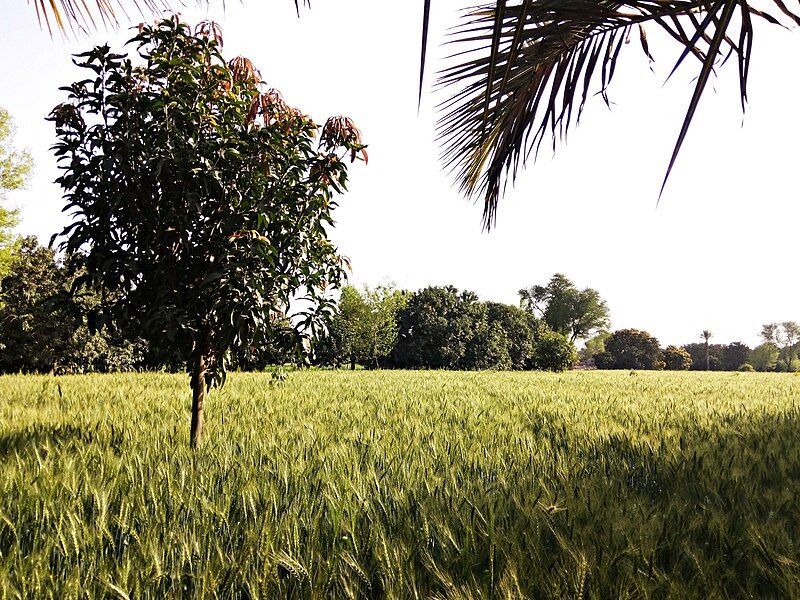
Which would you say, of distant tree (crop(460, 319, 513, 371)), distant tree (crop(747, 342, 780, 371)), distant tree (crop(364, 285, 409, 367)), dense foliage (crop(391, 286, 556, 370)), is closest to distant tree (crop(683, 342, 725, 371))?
Result: distant tree (crop(747, 342, 780, 371))

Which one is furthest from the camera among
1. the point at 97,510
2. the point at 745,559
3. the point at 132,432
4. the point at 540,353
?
the point at 540,353

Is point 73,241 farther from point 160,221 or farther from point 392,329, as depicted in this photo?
point 392,329

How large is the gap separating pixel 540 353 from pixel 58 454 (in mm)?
36741

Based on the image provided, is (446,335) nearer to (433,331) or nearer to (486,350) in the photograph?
(433,331)

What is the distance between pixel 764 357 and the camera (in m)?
71.9

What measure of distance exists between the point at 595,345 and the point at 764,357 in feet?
81.0

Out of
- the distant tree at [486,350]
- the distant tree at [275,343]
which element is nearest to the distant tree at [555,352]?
the distant tree at [486,350]

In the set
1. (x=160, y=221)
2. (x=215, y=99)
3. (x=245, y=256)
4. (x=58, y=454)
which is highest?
(x=215, y=99)

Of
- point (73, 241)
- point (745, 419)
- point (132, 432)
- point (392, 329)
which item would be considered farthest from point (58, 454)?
point (392, 329)

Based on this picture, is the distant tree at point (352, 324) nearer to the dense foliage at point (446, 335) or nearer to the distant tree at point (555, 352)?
the dense foliage at point (446, 335)

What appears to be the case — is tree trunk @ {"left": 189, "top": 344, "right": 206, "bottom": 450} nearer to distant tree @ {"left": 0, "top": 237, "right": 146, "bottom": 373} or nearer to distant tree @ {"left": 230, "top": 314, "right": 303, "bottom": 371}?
distant tree @ {"left": 230, "top": 314, "right": 303, "bottom": 371}

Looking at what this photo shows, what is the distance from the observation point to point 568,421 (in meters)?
5.46

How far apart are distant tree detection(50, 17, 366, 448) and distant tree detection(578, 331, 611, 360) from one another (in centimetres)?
6769

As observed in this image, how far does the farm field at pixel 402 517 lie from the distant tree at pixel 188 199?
1.07 m
